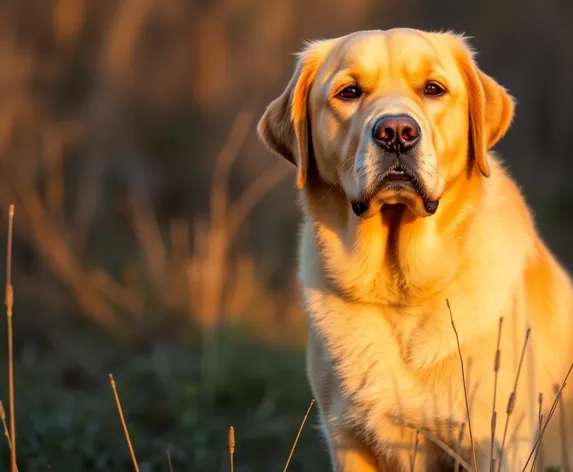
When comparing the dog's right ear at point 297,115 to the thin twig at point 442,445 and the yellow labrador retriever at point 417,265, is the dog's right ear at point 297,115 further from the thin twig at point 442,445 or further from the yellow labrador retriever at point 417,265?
the thin twig at point 442,445

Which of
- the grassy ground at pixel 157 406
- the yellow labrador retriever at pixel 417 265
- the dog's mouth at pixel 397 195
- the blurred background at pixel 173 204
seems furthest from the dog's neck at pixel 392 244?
the blurred background at pixel 173 204

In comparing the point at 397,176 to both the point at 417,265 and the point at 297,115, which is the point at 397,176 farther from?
the point at 297,115

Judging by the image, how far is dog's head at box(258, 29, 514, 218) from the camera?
10.4 feet

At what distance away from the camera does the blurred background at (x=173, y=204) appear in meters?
5.18

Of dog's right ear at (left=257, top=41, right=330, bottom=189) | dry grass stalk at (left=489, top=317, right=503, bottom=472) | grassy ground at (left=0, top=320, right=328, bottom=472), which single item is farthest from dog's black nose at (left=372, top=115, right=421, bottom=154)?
grassy ground at (left=0, top=320, right=328, bottom=472)

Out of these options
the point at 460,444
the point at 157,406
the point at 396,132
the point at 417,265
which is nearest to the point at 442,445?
the point at 460,444

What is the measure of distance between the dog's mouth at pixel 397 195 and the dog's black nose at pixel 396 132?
0.07m

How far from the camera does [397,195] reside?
10.6 ft

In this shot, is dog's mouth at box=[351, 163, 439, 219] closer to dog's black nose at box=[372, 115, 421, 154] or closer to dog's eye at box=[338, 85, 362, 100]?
dog's black nose at box=[372, 115, 421, 154]

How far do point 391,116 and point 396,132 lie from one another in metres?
0.05

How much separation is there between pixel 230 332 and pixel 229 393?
945 millimetres

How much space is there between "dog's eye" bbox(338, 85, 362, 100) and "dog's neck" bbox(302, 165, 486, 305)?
321 millimetres

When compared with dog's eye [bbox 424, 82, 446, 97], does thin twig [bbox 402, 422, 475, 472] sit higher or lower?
lower

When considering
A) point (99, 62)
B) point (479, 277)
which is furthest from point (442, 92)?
point (99, 62)
